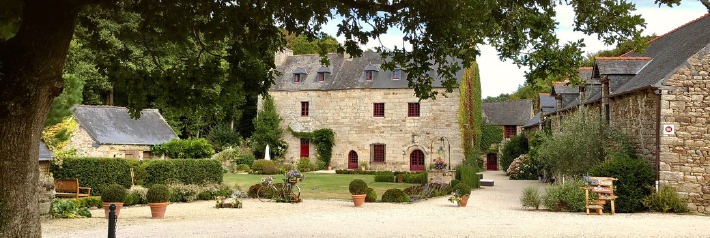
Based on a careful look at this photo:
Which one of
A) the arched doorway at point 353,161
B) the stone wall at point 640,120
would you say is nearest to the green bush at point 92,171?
the stone wall at point 640,120

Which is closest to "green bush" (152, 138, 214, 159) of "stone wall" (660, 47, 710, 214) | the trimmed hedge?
the trimmed hedge

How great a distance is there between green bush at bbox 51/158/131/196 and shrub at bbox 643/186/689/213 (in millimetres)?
15482

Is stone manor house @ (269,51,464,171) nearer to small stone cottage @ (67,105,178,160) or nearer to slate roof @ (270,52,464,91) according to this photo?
slate roof @ (270,52,464,91)

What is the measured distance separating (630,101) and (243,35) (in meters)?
13.0

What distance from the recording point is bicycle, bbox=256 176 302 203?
18.9m

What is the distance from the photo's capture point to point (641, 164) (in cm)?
1577

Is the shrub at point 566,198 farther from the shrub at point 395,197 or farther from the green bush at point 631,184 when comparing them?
the shrub at point 395,197

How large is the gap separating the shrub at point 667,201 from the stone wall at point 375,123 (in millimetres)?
20695

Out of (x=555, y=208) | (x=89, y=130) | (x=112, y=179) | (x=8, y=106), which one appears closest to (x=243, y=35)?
(x=8, y=106)

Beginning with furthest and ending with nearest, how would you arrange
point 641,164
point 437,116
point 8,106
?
point 437,116
point 641,164
point 8,106

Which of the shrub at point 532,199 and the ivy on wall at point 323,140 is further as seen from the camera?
the ivy on wall at point 323,140

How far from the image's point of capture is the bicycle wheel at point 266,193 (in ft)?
64.5

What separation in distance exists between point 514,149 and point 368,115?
868cm

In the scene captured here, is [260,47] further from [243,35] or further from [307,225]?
[307,225]
